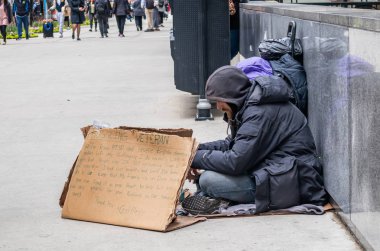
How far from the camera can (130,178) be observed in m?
5.81

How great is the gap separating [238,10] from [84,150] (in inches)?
268

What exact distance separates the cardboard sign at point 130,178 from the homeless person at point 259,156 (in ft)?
0.78

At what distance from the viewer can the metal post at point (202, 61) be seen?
10.1m

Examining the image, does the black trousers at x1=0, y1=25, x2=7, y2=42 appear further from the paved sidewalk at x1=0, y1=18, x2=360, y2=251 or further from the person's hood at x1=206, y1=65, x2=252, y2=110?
the person's hood at x1=206, y1=65, x2=252, y2=110

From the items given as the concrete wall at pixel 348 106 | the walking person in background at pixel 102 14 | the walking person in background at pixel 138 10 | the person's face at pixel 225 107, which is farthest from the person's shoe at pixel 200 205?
the walking person in background at pixel 138 10

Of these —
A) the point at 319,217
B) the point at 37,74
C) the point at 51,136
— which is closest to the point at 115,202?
the point at 319,217

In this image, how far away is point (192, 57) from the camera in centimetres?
1029

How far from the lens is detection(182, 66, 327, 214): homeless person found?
567cm

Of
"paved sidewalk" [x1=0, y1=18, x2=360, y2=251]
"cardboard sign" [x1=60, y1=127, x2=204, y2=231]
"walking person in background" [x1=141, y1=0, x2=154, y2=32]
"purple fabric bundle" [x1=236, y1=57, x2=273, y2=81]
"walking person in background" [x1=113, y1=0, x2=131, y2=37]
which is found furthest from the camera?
"walking person in background" [x1=141, y1=0, x2=154, y2=32]

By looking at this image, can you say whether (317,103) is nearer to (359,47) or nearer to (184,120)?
(359,47)

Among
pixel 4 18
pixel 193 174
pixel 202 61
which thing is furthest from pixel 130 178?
pixel 4 18

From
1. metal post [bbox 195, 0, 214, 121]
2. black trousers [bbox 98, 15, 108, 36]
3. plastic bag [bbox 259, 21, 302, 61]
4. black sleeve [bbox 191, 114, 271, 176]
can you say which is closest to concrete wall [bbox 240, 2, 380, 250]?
plastic bag [bbox 259, 21, 302, 61]

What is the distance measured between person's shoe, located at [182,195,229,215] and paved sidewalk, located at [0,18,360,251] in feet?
0.49

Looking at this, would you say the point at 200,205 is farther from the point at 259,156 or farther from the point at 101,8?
the point at 101,8
